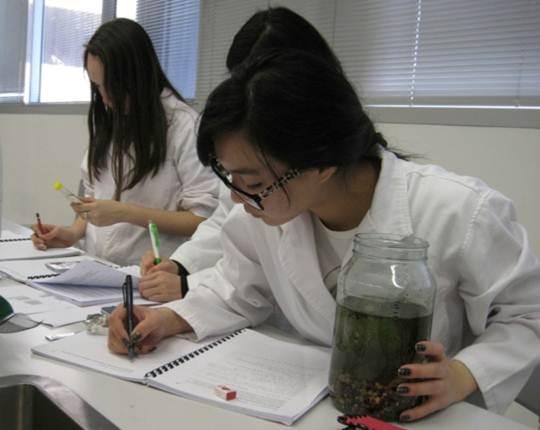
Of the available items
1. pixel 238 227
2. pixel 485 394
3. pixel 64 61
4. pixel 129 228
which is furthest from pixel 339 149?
pixel 64 61

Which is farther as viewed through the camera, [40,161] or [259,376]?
[40,161]

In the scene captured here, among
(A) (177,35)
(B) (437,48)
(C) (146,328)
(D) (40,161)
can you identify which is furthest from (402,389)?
(D) (40,161)

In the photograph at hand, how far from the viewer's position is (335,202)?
965 mm

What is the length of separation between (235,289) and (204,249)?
389 millimetres

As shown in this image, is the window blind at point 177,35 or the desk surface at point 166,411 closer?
the desk surface at point 166,411

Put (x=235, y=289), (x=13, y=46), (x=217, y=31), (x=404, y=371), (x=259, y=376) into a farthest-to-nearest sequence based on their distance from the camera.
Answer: (x=13, y=46) < (x=217, y=31) < (x=235, y=289) < (x=259, y=376) < (x=404, y=371)

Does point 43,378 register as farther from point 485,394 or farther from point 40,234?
point 40,234

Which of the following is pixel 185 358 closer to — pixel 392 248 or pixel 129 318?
pixel 129 318

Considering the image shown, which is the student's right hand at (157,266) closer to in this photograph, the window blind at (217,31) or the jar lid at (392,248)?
the jar lid at (392,248)

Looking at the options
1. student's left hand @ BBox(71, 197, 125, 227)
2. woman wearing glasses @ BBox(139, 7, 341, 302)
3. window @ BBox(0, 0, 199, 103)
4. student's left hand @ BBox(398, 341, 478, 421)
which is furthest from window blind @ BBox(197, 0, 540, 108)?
student's left hand @ BBox(398, 341, 478, 421)

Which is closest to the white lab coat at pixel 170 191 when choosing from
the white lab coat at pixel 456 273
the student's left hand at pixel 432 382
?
the white lab coat at pixel 456 273

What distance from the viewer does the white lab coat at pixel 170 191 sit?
183cm

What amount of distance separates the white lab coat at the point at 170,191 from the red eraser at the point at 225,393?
1.10 meters

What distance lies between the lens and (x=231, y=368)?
2.78 feet
